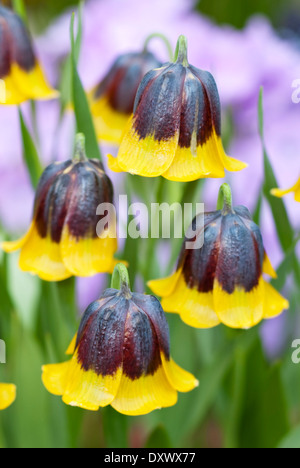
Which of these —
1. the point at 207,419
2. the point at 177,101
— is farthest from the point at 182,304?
the point at 207,419

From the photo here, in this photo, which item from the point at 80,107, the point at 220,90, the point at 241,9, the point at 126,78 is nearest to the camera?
the point at 80,107

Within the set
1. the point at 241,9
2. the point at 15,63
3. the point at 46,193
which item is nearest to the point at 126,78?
the point at 15,63

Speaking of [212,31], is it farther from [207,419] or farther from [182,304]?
[182,304]

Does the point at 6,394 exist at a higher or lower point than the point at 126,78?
lower

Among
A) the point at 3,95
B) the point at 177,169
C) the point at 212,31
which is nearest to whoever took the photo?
the point at 177,169

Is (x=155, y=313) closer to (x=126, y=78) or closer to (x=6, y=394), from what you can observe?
(x=6, y=394)

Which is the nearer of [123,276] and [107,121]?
[123,276]

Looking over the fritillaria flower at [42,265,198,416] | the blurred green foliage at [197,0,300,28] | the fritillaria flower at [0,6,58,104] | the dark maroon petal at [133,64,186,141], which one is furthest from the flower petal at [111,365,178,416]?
the blurred green foliage at [197,0,300,28]
